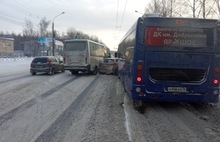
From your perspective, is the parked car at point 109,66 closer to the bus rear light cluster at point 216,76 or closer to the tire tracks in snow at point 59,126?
the tire tracks in snow at point 59,126

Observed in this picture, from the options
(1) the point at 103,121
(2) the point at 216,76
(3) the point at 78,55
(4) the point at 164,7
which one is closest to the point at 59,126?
(1) the point at 103,121

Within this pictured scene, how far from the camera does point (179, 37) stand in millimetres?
8672

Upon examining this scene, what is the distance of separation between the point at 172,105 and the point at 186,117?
6.72 feet

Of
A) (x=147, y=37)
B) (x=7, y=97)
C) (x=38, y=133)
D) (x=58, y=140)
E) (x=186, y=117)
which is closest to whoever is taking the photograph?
A: (x=58, y=140)

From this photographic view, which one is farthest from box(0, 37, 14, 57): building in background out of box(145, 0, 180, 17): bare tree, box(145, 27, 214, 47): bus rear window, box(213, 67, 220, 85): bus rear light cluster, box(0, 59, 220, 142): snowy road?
box(213, 67, 220, 85): bus rear light cluster

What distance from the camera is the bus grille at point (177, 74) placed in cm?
873

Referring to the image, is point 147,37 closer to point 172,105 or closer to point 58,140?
point 172,105

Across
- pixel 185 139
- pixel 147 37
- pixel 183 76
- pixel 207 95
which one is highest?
pixel 147 37

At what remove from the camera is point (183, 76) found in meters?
8.80

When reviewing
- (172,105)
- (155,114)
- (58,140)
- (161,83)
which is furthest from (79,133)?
(172,105)

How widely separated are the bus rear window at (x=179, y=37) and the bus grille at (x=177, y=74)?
2.58 ft

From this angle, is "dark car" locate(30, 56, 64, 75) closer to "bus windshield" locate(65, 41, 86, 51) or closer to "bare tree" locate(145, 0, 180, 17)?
"bus windshield" locate(65, 41, 86, 51)

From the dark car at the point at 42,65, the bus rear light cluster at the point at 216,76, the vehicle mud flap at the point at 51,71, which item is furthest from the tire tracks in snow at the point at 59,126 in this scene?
the vehicle mud flap at the point at 51,71

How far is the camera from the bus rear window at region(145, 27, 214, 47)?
860 cm
